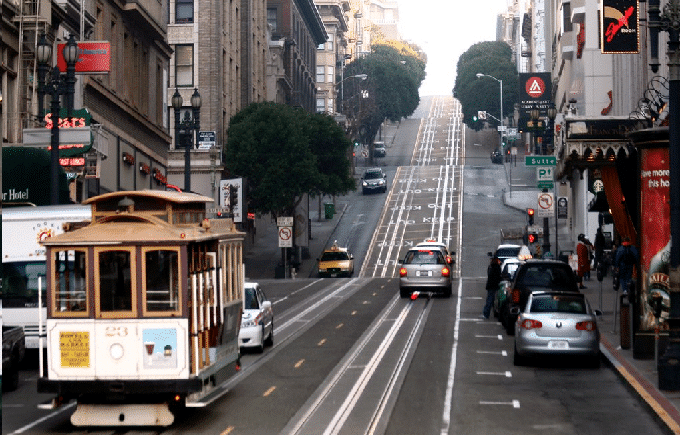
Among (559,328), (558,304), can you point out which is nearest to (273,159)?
(558,304)

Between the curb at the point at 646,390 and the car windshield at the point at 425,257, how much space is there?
16.7 meters

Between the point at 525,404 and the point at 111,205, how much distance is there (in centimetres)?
744

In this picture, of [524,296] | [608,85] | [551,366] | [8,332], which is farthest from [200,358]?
[608,85]

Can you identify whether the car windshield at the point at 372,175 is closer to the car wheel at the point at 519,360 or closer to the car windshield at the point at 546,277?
the car windshield at the point at 546,277

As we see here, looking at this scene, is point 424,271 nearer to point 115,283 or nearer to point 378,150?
point 115,283

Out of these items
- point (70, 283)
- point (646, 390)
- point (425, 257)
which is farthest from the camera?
point (425, 257)

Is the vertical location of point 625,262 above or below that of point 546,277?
above

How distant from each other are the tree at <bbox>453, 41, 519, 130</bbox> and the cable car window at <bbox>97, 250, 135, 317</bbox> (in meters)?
125

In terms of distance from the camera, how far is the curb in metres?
15.6

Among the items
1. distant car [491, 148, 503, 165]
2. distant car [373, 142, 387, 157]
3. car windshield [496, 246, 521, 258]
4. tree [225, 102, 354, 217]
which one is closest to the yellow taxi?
tree [225, 102, 354, 217]

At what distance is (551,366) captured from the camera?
2352 cm

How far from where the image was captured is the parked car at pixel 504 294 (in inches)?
1206

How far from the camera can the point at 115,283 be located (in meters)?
15.6

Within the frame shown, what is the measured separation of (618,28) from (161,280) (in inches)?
688
